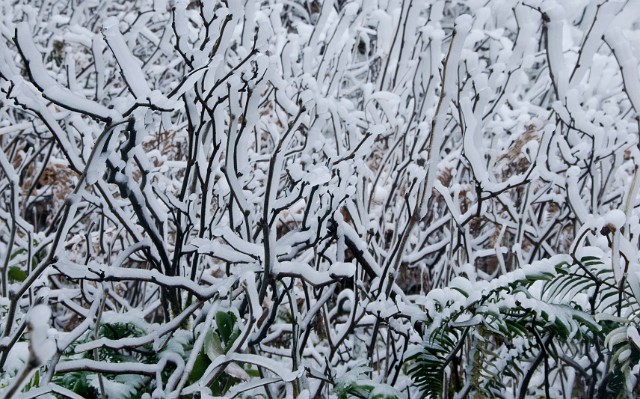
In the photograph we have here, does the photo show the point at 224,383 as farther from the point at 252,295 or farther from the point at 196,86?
the point at 196,86

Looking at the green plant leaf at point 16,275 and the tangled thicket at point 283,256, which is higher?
the tangled thicket at point 283,256

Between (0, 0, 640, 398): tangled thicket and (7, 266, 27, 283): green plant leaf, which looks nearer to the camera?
(0, 0, 640, 398): tangled thicket

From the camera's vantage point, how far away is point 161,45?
277cm

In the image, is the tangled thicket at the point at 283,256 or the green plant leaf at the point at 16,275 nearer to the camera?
the tangled thicket at the point at 283,256

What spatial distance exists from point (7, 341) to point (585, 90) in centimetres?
335

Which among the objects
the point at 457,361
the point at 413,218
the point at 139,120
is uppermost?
the point at 139,120

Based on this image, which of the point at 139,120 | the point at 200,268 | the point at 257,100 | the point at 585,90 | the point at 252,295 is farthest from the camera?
the point at 585,90

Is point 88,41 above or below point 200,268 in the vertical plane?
above

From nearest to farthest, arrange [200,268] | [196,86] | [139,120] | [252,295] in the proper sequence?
1. [139,120]
2. [252,295]
3. [196,86]
4. [200,268]

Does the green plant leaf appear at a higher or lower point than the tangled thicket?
lower

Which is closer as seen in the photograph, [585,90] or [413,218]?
[413,218]

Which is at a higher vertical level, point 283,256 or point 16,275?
point 283,256

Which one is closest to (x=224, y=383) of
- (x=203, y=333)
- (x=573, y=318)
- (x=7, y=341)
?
(x=203, y=333)

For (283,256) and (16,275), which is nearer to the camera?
(283,256)
